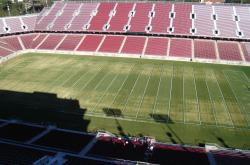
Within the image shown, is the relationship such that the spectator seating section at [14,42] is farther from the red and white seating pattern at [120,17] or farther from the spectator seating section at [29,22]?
the red and white seating pattern at [120,17]

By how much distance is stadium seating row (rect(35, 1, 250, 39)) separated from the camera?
217ft

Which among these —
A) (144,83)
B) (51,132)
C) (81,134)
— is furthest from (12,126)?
(144,83)

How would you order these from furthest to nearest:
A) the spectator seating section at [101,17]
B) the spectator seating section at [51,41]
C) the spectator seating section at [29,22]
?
the spectator seating section at [29,22], the spectator seating section at [101,17], the spectator seating section at [51,41]

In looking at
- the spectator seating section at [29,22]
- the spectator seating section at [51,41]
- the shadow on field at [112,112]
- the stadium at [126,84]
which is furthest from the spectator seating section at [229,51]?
the spectator seating section at [29,22]

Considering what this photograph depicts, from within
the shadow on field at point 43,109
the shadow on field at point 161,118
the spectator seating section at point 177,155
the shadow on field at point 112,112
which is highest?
the shadow on field at point 43,109

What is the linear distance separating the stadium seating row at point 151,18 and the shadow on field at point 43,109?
109 ft

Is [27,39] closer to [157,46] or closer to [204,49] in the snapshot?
[157,46]

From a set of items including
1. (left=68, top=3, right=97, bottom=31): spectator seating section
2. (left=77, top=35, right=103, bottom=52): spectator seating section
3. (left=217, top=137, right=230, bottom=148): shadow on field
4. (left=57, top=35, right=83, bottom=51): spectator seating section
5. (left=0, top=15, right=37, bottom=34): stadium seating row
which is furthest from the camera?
(left=68, top=3, right=97, bottom=31): spectator seating section

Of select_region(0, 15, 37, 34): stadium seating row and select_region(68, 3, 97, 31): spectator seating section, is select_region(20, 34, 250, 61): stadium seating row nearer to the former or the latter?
select_region(0, 15, 37, 34): stadium seating row

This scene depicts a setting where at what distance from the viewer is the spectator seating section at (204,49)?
194 feet

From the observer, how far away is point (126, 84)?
A: 45.8m

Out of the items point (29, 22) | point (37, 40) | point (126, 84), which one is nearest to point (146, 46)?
point (126, 84)

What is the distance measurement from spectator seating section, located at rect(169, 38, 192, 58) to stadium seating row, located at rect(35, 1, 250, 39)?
2.41 metres

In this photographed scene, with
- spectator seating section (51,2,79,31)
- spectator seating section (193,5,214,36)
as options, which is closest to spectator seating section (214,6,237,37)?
spectator seating section (193,5,214,36)
